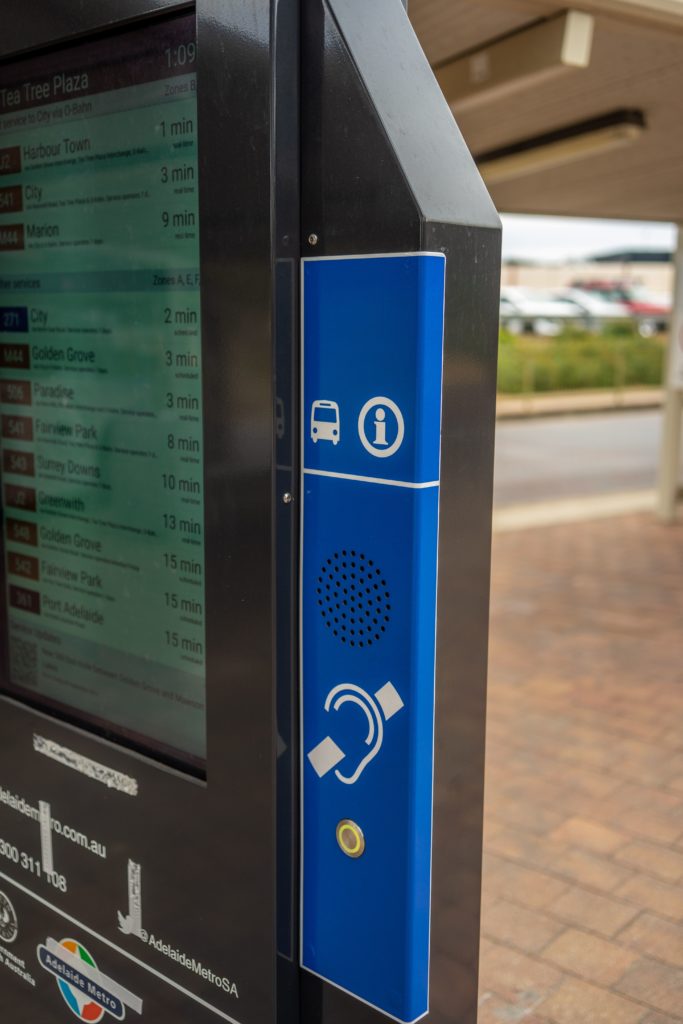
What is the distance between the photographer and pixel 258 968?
1878mm

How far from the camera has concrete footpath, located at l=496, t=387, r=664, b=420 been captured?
20609mm

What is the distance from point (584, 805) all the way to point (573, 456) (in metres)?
11.2

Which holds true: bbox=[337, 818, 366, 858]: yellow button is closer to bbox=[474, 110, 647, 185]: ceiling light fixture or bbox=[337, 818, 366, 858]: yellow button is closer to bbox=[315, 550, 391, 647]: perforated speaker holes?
bbox=[315, 550, 391, 647]: perforated speaker holes

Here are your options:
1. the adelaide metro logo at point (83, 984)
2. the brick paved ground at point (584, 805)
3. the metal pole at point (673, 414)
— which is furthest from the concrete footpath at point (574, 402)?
the adelaide metro logo at point (83, 984)

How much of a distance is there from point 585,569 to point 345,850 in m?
6.48

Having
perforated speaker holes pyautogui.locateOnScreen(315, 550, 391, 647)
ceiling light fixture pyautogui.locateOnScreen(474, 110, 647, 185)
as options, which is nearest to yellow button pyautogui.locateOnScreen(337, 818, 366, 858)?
perforated speaker holes pyautogui.locateOnScreen(315, 550, 391, 647)

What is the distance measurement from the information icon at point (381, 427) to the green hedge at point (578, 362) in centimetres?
1987

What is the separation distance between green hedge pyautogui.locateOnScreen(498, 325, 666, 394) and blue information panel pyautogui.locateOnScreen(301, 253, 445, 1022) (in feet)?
65.0

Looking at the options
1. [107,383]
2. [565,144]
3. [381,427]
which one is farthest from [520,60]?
[381,427]

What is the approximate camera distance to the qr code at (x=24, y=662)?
2.35m

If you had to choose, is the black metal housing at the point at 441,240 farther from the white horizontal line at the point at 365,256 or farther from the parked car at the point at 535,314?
the parked car at the point at 535,314

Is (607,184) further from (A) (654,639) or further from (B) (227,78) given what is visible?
(B) (227,78)

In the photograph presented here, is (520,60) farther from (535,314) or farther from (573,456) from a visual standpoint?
(535,314)

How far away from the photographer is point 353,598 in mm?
1714
